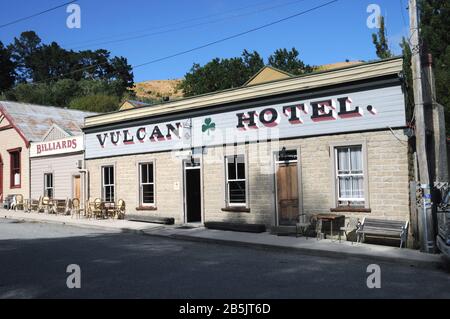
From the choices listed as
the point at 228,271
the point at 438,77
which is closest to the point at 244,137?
the point at 228,271

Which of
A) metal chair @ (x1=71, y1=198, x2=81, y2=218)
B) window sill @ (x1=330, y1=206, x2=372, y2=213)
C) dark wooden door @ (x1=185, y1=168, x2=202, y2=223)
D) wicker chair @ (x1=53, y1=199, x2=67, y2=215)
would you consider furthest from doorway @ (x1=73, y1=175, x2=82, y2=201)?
window sill @ (x1=330, y1=206, x2=372, y2=213)

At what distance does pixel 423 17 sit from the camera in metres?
29.5

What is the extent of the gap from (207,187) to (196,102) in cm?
319

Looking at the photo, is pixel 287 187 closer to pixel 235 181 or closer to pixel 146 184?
pixel 235 181

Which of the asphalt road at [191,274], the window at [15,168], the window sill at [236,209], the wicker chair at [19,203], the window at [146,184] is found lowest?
the asphalt road at [191,274]

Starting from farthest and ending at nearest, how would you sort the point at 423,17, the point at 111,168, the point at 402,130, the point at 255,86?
the point at 423,17 < the point at 111,168 < the point at 255,86 < the point at 402,130

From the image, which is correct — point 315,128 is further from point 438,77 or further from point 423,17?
point 423,17

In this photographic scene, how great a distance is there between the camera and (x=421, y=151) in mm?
10789

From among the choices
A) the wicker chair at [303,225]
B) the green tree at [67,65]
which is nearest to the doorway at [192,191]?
the wicker chair at [303,225]

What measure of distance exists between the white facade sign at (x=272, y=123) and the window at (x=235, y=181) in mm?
695

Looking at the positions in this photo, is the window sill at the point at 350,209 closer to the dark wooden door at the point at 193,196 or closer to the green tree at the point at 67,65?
the dark wooden door at the point at 193,196

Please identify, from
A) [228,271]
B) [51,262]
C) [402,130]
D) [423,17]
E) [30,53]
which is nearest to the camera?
[228,271]

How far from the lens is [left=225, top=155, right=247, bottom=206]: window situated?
1558cm

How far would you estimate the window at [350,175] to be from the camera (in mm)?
13047
